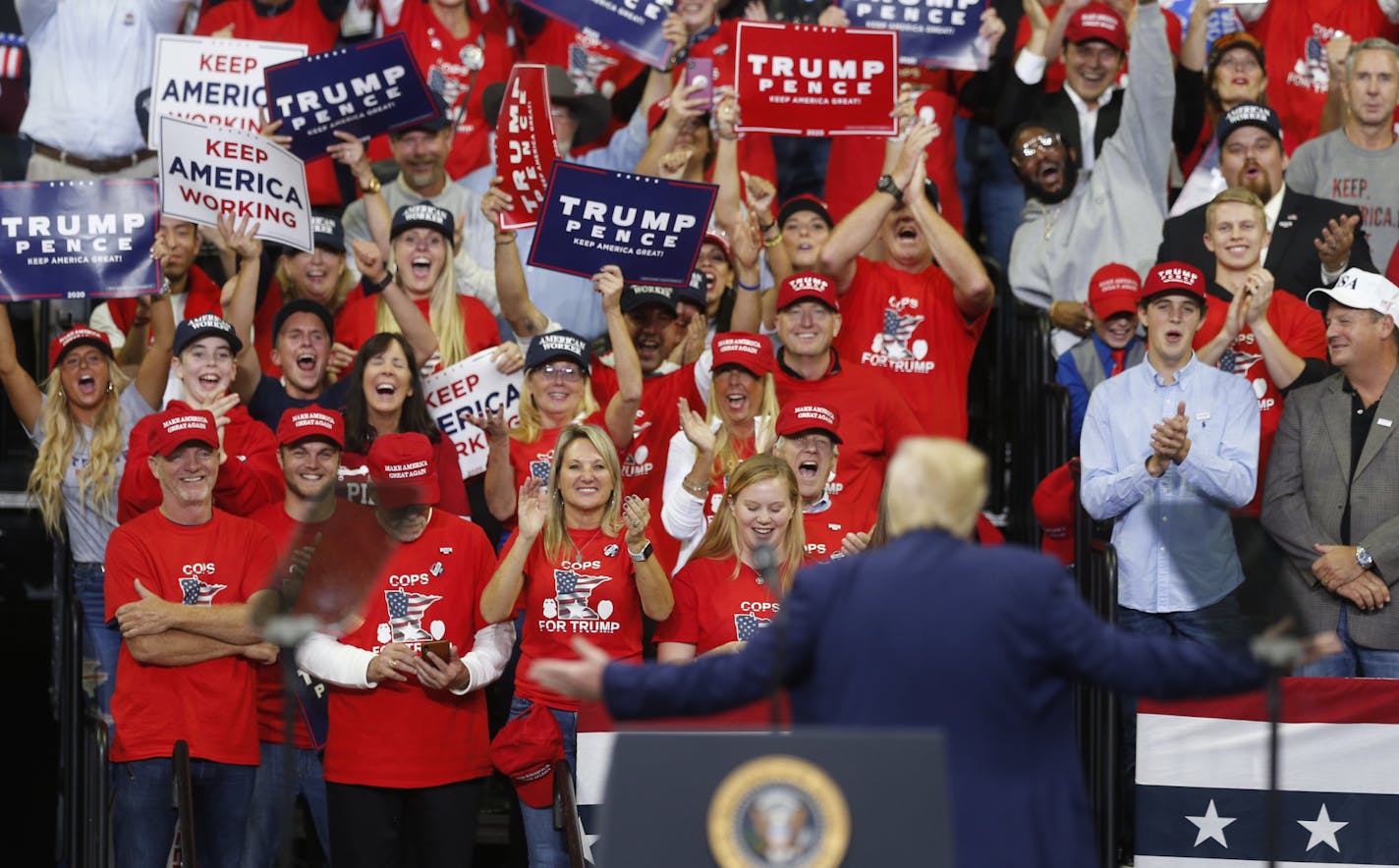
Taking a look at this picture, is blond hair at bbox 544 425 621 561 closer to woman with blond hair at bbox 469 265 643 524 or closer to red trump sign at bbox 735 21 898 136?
woman with blond hair at bbox 469 265 643 524

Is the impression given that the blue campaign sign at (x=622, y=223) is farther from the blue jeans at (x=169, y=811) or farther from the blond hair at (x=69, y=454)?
the blue jeans at (x=169, y=811)

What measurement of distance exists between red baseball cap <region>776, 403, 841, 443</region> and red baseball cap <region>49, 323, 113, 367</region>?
8.82 feet

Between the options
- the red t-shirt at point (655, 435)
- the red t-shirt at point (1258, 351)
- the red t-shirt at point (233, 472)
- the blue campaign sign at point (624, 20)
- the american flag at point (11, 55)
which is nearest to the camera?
the red t-shirt at point (233, 472)

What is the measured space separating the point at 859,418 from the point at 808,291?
54cm

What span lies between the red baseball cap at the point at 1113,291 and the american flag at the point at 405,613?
304 centimetres

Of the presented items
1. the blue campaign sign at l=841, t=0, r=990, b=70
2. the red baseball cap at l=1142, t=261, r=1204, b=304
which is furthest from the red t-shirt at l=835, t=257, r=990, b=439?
the blue campaign sign at l=841, t=0, r=990, b=70

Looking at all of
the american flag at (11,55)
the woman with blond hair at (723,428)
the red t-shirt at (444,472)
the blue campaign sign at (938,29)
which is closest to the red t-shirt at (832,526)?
the woman with blond hair at (723,428)

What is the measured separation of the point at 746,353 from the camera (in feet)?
23.8

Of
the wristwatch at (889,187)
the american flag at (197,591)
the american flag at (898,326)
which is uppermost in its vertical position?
the wristwatch at (889,187)

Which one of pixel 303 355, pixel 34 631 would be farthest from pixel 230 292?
pixel 34 631

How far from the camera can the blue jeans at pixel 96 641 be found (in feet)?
23.5

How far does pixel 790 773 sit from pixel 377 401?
12.6 ft

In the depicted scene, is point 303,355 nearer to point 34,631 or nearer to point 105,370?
point 105,370

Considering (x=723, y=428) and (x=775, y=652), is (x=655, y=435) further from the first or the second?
(x=775, y=652)
